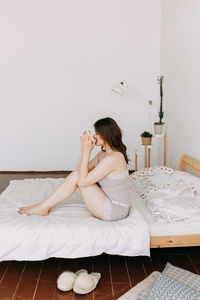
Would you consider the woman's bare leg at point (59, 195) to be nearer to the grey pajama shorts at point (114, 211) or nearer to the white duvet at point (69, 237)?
the white duvet at point (69, 237)

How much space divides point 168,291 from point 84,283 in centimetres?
51

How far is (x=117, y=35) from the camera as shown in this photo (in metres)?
4.77

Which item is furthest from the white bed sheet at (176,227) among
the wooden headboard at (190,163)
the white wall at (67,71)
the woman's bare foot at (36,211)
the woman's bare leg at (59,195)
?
the white wall at (67,71)

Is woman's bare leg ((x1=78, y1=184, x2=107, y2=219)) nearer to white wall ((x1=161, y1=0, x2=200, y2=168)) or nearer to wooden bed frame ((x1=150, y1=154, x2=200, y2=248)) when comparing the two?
wooden bed frame ((x1=150, y1=154, x2=200, y2=248))

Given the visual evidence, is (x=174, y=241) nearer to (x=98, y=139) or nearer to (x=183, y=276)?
(x=183, y=276)

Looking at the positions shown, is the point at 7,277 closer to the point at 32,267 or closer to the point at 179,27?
the point at 32,267

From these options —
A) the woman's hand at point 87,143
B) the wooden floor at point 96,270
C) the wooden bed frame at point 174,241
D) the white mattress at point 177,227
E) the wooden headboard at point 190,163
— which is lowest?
the wooden floor at point 96,270

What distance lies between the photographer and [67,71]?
4.81m

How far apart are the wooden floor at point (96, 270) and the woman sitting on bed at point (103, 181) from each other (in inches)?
14.3

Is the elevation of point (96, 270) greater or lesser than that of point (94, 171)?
lesser

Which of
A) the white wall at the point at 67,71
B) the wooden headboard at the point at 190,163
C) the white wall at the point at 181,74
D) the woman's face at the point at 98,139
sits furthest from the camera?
the white wall at the point at 67,71

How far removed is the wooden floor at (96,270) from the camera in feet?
6.40

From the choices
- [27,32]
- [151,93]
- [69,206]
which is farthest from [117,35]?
[69,206]

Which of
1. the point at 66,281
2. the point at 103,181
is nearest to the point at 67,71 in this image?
the point at 103,181
